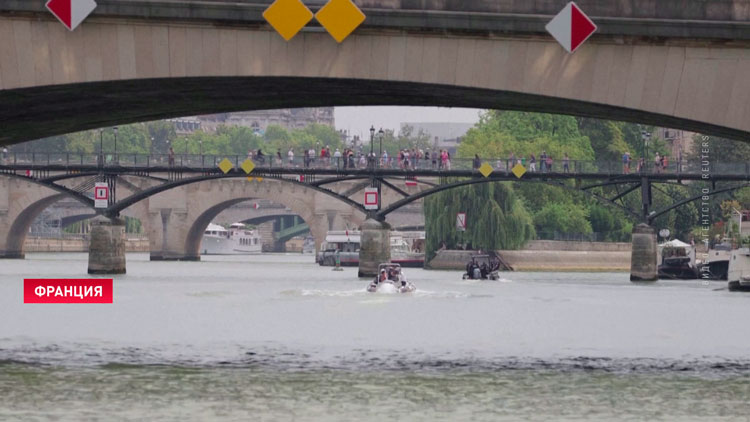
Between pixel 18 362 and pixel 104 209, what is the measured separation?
60.5 meters

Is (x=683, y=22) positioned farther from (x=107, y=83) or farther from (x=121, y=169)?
(x=121, y=169)

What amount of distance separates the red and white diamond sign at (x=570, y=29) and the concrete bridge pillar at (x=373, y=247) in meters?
66.7

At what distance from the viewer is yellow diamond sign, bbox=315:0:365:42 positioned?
91.5 feet

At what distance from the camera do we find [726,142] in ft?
394

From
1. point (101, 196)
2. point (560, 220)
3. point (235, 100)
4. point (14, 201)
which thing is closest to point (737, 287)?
point (101, 196)

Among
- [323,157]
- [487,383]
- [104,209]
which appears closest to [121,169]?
[104,209]

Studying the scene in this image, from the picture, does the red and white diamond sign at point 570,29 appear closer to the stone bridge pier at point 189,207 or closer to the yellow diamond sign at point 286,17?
the yellow diamond sign at point 286,17

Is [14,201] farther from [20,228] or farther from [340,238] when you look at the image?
[340,238]

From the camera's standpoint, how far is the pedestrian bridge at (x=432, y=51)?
1096 inches

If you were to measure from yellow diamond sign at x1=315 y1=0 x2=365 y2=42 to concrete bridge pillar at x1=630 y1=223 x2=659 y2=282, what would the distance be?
2617 inches

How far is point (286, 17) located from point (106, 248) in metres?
67.6

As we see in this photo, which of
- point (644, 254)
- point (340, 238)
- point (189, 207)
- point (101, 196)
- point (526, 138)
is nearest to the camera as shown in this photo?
point (644, 254)

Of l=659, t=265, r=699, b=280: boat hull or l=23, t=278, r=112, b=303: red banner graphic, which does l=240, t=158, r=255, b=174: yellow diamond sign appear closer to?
l=23, t=278, r=112, b=303: red banner graphic

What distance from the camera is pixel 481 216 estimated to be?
347 ft
